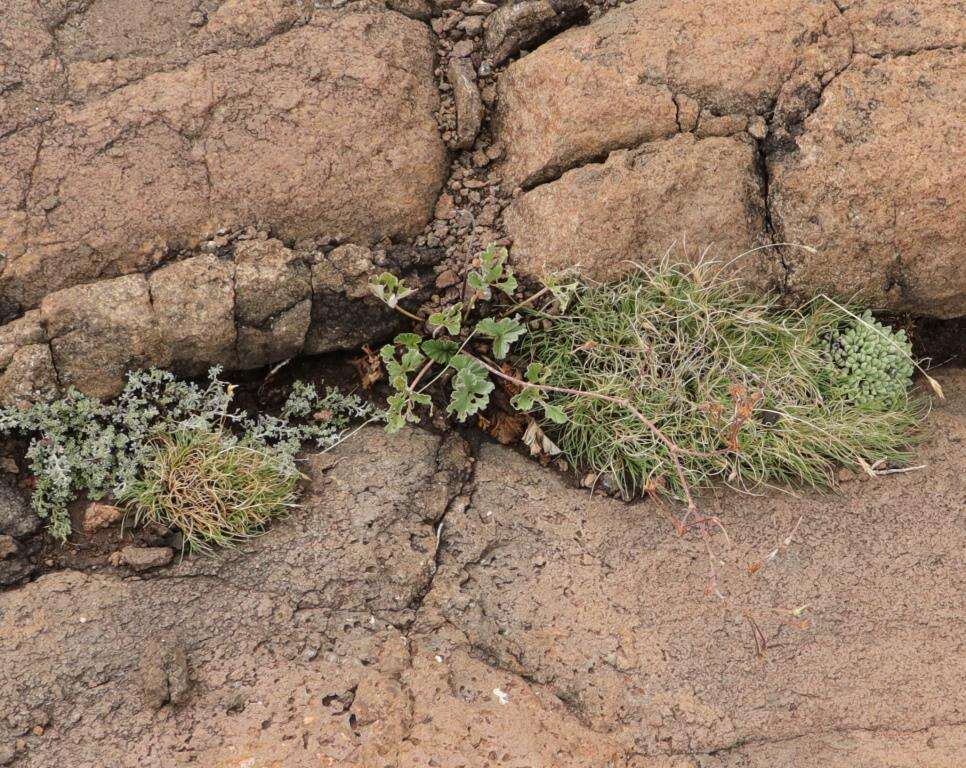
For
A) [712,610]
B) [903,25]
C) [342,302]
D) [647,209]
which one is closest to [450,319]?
[342,302]

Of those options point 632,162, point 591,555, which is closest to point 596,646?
point 591,555

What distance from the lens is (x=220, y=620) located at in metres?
2.83

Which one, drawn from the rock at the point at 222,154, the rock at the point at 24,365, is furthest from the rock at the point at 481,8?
the rock at the point at 24,365

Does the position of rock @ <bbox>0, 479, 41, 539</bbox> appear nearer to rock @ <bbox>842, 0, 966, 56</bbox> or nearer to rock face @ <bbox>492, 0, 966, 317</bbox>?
rock face @ <bbox>492, 0, 966, 317</bbox>

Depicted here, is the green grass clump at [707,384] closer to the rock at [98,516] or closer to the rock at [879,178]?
the rock at [879,178]

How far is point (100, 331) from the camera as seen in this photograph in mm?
3234

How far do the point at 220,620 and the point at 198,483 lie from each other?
1.73ft

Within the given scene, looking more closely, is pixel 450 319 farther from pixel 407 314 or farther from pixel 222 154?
pixel 222 154

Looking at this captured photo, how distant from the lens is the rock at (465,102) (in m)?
3.60

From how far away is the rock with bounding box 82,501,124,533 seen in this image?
3115 millimetres

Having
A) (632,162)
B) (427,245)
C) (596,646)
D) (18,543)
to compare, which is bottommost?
(596,646)

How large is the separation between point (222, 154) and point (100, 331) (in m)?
0.79

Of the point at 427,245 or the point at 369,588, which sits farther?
the point at 427,245

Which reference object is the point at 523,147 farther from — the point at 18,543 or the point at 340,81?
the point at 18,543
